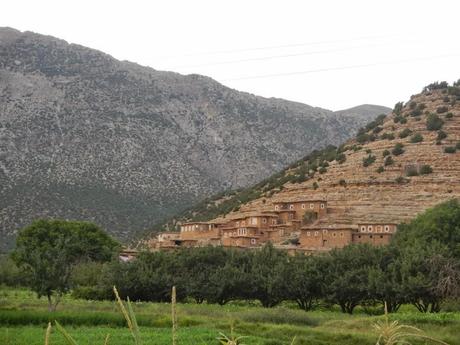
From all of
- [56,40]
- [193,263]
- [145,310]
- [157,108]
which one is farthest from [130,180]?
[145,310]

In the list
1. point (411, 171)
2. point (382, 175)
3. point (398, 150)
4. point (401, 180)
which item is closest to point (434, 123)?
point (398, 150)

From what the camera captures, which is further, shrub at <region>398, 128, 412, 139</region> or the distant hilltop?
shrub at <region>398, 128, 412, 139</region>

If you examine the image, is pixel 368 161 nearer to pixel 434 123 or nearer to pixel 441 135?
pixel 441 135

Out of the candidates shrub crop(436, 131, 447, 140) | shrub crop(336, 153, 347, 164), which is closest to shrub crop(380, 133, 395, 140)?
shrub crop(336, 153, 347, 164)

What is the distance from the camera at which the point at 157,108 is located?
122312 mm

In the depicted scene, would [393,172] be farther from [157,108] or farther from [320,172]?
[157,108]

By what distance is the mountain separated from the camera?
89.4 meters

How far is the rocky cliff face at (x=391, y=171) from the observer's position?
64500 mm

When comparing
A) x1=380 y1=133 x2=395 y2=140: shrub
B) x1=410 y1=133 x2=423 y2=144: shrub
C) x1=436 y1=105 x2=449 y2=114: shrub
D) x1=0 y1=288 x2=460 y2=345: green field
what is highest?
x1=436 y1=105 x2=449 y2=114: shrub

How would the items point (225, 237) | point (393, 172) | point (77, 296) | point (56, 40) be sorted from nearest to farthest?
point (77, 296), point (225, 237), point (393, 172), point (56, 40)

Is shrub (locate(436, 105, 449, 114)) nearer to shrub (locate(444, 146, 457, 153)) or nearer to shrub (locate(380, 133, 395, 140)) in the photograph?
shrub (locate(380, 133, 395, 140))

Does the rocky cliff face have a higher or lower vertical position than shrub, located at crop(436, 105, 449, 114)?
lower

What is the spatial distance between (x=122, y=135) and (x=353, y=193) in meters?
48.9

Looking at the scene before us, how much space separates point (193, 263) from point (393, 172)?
3488 cm
